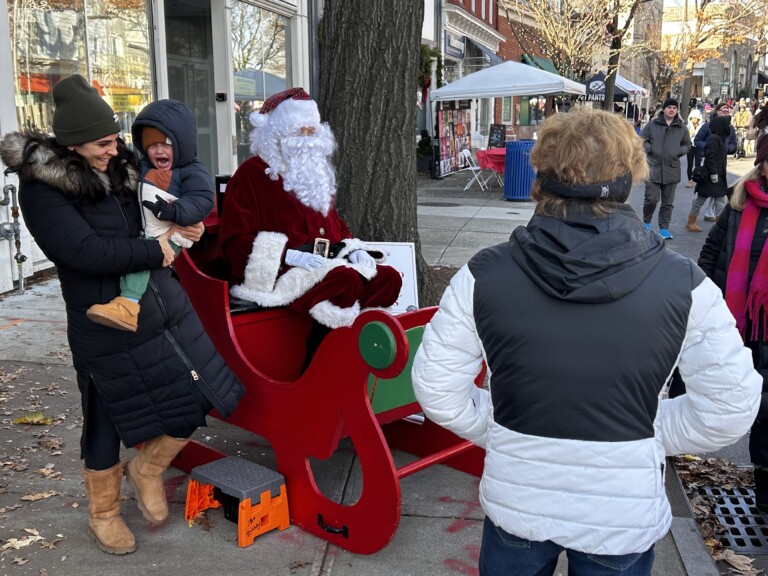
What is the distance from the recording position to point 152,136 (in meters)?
3.02

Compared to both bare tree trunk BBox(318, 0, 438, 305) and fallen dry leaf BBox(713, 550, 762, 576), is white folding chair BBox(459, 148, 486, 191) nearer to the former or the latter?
bare tree trunk BBox(318, 0, 438, 305)

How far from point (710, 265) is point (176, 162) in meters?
2.46

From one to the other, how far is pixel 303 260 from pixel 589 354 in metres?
2.12

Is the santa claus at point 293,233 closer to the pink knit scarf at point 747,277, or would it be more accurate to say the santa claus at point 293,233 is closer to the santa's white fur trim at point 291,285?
the santa's white fur trim at point 291,285

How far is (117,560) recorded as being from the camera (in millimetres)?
3012

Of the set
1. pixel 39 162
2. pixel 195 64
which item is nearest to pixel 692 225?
pixel 195 64

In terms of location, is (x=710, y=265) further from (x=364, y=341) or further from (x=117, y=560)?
(x=117, y=560)

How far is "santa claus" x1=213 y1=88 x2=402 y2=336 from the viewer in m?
3.56

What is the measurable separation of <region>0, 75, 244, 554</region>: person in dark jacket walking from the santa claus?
59 centimetres

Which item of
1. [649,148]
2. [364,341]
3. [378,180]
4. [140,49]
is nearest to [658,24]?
[649,148]

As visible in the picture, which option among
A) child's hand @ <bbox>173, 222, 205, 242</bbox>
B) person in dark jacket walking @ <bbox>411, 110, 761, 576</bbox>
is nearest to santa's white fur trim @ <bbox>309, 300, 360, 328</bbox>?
child's hand @ <bbox>173, 222, 205, 242</bbox>

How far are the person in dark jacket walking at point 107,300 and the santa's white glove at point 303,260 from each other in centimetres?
67

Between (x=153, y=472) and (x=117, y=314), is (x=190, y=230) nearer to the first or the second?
(x=117, y=314)

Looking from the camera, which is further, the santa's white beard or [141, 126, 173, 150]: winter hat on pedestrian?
the santa's white beard
